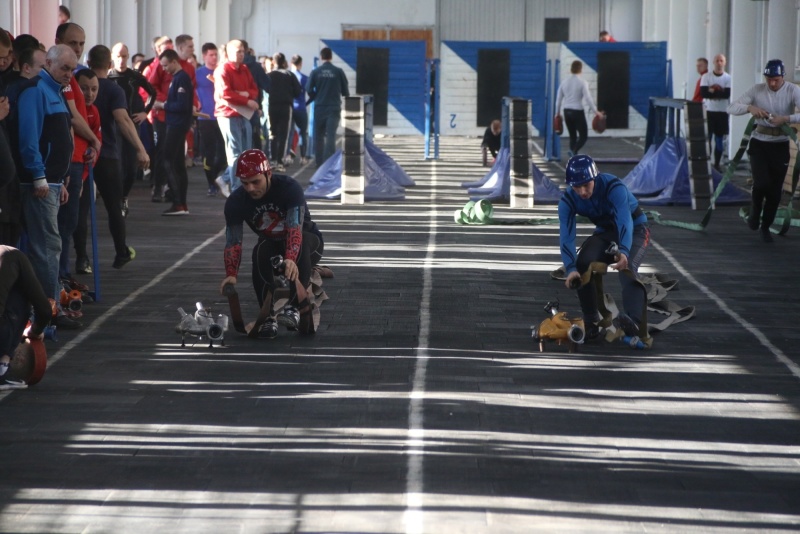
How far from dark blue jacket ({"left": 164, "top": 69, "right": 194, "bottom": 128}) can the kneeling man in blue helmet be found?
7754 millimetres

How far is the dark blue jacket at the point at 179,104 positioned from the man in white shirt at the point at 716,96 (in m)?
12.5

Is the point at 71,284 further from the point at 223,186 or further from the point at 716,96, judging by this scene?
the point at 716,96

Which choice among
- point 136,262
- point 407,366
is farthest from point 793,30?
point 407,366

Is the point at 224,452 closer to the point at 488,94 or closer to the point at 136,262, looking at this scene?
the point at 136,262

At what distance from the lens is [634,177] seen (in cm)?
2022

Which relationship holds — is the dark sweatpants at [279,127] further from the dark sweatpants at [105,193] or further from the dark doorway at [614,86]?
the dark sweatpants at [105,193]

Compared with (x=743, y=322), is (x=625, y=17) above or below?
above

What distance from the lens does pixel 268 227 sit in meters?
9.27

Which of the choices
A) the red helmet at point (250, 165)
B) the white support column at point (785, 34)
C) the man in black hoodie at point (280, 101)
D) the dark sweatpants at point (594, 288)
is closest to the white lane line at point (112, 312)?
the red helmet at point (250, 165)

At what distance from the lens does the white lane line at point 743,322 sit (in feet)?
27.9

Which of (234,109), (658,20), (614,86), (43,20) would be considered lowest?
(234,109)

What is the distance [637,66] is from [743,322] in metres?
22.6

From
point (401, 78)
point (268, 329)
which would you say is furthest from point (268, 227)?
point (401, 78)

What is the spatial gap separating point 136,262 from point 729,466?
7.60 metres
